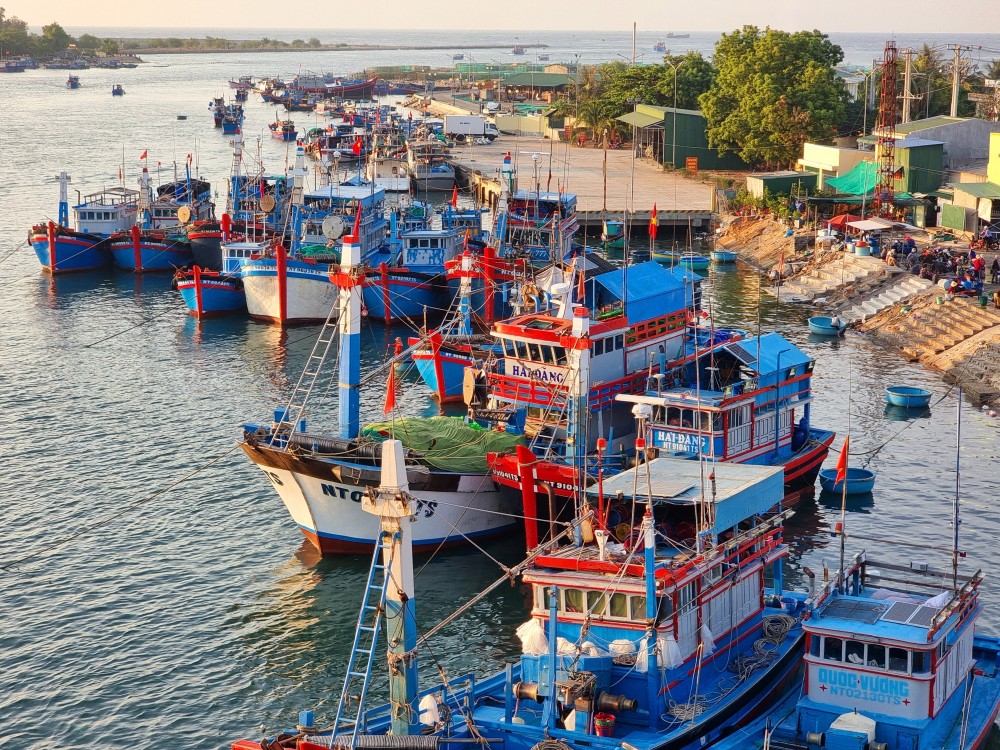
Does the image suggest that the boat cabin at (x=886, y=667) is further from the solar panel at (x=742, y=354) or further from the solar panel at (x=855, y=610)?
the solar panel at (x=742, y=354)

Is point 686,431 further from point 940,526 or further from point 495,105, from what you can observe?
point 495,105

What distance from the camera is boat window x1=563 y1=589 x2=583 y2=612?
27144mm

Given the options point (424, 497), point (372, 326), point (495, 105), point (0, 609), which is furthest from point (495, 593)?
point (495, 105)

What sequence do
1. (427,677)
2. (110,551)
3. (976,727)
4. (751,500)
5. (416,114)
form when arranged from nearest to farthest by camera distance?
1. (976,727)
2. (751,500)
3. (427,677)
4. (110,551)
5. (416,114)

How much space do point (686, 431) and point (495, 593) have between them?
23.8 feet

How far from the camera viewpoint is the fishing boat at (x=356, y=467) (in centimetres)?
3806

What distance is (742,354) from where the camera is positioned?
42.8 meters

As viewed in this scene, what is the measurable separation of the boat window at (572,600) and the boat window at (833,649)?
4.91 metres

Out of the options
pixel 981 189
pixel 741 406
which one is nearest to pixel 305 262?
pixel 741 406

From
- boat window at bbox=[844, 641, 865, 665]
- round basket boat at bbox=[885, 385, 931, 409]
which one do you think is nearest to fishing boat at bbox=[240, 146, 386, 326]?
round basket boat at bbox=[885, 385, 931, 409]

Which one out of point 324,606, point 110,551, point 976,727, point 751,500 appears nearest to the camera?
point 976,727

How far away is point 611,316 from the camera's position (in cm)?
4275

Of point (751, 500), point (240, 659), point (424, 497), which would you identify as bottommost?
point (240, 659)

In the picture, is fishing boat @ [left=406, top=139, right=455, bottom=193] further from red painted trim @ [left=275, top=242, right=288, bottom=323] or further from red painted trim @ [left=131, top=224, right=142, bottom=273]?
red painted trim @ [left=275, top=242, right=288, bottom=323]
